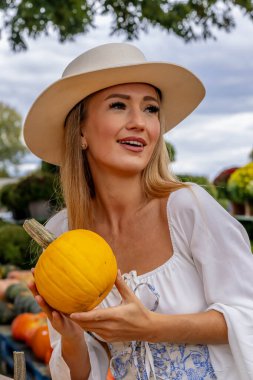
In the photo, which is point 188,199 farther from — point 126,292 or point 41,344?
point 41,344

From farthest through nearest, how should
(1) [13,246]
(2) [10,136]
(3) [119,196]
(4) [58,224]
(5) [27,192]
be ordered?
(2) [10,136], (5) [27,192], (1) [13,246], (4) [58,224], (3) [119,196]

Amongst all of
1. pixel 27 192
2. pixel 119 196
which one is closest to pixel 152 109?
pixel 119 196

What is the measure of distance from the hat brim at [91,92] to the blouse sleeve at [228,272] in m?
0.52

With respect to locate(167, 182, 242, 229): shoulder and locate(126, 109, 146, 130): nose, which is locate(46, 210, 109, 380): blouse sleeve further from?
locate(126, 109, 146, 130): nose

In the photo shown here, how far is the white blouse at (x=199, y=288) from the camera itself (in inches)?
79.9

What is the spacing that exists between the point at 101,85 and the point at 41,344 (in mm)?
2913

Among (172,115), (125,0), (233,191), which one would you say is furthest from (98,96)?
(233,191)

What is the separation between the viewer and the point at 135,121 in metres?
2.15

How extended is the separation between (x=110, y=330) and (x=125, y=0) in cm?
748

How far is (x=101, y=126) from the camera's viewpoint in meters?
2.21

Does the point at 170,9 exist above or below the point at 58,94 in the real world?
above

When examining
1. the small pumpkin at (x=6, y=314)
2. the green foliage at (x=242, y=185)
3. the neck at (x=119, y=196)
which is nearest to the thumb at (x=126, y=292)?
the neck at (x=119, y=196)

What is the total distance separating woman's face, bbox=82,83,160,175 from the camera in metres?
2.16

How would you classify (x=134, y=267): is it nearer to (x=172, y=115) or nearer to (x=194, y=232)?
(x=194, y=232)
